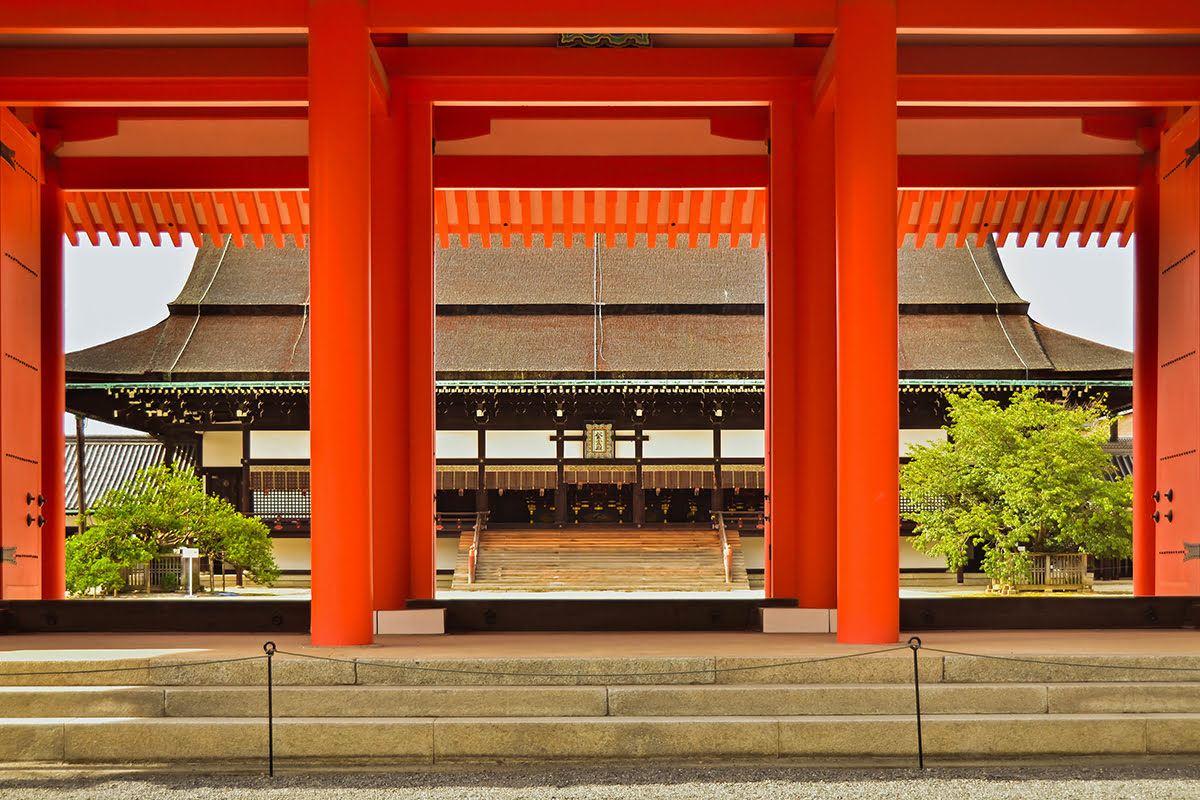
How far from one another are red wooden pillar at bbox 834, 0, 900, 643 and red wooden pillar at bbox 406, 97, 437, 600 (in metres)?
2.53

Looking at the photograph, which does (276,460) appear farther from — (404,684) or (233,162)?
(404,684)

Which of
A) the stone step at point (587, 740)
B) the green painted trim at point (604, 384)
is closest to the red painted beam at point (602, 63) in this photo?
the stone step at point (587, 740)

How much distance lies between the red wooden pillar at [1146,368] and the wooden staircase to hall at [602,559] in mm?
9845

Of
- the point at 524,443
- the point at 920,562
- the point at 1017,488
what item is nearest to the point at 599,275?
the point at 524,443

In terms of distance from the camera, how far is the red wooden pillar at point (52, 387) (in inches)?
330

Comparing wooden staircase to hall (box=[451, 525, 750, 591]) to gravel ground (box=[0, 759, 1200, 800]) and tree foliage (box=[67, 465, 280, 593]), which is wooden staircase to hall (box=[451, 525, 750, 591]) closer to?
tree foliage (box=[67, 465, 280, 593])

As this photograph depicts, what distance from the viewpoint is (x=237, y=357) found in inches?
759

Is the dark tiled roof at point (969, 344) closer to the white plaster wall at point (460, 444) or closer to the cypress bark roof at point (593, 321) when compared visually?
the cypress bark roof at point (593, 321)

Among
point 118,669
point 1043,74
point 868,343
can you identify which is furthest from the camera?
point 1043,74

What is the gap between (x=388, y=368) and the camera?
7316mm

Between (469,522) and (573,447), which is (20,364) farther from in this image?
(469,522)

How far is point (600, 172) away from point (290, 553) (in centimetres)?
1202

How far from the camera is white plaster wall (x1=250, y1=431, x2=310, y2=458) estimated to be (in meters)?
19.1

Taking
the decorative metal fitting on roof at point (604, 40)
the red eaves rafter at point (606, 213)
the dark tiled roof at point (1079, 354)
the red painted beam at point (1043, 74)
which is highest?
the decorative metal fitting on roof at point (604, 40)
